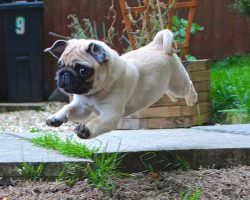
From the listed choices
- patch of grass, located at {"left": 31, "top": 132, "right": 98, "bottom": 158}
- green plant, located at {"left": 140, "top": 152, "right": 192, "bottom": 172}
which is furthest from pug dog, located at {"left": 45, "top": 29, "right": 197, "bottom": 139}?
green plant, located at {"left": 140, "top": 152, "right": 192, "bottom": 172}

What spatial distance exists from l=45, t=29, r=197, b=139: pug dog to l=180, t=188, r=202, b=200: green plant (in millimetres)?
478

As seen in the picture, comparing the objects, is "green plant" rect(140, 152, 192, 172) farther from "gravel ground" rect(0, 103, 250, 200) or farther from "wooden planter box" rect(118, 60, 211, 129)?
"wooden planter box" rect(118, 60, 211, 129)

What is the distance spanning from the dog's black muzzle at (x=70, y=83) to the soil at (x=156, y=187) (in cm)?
47

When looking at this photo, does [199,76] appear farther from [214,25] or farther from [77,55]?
[214,25]

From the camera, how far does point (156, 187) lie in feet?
10.3

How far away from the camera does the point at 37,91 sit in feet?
32.6

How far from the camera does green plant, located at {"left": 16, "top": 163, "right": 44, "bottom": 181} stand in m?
3.01

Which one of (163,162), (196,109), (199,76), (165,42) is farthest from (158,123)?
(163,162)

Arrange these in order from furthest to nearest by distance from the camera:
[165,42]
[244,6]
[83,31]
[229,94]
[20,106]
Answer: [20,106] → [244,6] → [83,31] → [229,94] → [165,42]

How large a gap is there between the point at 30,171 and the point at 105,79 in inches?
22.6

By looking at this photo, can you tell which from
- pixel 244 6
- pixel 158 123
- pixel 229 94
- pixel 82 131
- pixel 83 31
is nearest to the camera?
pixel 82 131

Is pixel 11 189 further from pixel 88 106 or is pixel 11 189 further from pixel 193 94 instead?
pixel 193 94

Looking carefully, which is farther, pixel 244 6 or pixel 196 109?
pixel 244 6

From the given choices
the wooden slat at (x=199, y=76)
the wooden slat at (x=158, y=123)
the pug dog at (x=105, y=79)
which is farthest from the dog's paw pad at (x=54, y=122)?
the wooden slat at (x=199, y=76)
